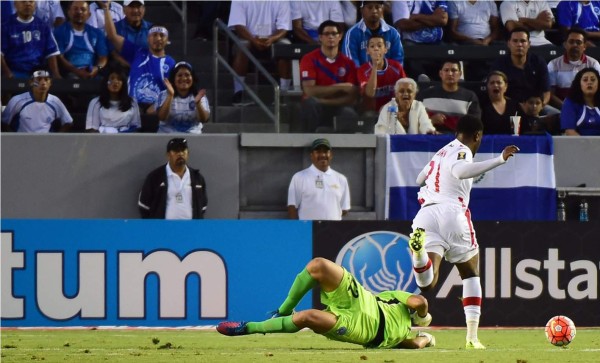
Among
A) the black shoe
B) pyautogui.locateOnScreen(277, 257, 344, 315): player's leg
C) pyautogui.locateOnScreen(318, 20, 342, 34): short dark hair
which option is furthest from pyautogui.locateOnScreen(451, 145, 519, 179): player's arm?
pyautogui.locateOnScreen(318, 20, 342, 34): short dark hair

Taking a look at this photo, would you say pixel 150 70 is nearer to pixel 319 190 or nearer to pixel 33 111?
pixel 33 111

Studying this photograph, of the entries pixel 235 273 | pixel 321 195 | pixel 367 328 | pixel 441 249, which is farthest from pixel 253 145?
pixel 367 328

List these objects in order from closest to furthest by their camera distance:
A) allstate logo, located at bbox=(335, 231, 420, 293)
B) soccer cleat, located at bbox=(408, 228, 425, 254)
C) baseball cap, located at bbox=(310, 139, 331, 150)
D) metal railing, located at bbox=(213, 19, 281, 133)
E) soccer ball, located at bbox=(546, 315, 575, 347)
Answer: soccer cleat, located at bbox=(408, 228, 425, 254), soccer ball, located at bbox=(546, 315, 575, 347), allstate logo, located at bbox=(335, 231, 420, 293), baseball cap, located at bbox=(310, 139, 331, 150), metal railing, located at bbox=(213, 19, 281, 133)

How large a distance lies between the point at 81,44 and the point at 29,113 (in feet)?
4.79

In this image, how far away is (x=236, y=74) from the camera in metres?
15.1

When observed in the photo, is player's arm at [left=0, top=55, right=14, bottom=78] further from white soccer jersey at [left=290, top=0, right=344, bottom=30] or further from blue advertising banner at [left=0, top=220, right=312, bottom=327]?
white soccer jersey at [left=290, top=0, right=344, bottom=30]

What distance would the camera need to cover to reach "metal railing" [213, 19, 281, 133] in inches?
576

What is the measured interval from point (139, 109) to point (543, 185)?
197 inches

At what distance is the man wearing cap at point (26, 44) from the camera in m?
15.4

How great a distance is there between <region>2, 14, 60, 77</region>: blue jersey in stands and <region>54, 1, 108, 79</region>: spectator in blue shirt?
27cm

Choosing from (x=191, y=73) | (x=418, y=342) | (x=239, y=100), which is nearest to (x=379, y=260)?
(x=239, y=100)

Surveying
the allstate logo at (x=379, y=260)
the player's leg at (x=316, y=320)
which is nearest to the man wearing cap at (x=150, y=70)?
the allstate logo at (x=379, y=260)

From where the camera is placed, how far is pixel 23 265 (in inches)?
521

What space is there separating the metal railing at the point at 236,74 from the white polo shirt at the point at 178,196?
47.8 inches
